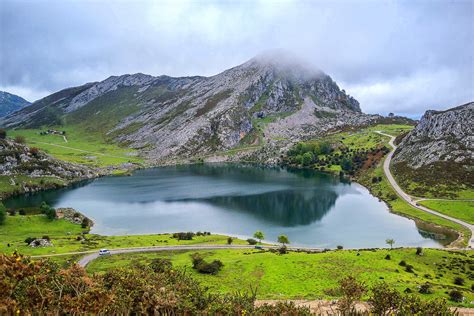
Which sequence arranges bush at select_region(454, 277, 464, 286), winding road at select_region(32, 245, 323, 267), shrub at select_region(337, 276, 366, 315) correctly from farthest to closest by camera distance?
winding road at select_region(32, 245, 323, 267), bush at select_region(454, 277, 464, 286), shrub at select_region(337, 276, 366, 315)

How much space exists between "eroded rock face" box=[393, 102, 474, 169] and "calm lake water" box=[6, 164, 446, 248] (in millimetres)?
32587

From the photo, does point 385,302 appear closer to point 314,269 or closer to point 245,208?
point 314,269

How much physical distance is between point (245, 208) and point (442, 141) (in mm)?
104287

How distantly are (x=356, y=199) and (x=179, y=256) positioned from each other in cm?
8988

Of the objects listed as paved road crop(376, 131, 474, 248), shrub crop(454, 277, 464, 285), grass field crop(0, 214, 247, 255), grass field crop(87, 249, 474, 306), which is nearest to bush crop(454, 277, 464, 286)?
shrub crop(454, 277, 464, 285)

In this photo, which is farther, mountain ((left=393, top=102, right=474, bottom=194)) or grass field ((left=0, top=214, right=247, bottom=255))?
mountain ((left=393, top=102, right=474, bottom=194))

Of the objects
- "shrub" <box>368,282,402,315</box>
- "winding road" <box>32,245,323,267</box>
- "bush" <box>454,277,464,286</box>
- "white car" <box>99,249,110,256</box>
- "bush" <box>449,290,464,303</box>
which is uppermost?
"shrub" <box>368,282,402,315</box>

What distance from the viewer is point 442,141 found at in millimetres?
164875

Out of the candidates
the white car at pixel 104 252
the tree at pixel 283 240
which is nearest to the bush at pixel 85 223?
the white car at pixel 104 252

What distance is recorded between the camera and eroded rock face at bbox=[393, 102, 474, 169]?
15488 cm

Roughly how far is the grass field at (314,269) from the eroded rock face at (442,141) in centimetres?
9351

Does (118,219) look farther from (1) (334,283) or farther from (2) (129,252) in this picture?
(1) (334,283)

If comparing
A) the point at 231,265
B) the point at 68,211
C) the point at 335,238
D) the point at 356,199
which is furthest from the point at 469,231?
the point at 68,211

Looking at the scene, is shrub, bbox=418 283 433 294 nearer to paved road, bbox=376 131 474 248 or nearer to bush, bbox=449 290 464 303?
bush, bbox=449 290 464 303
